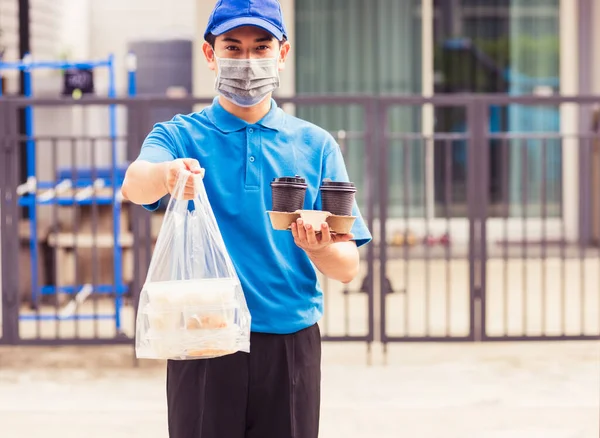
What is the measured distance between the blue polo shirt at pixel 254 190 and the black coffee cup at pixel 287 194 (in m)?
0.13

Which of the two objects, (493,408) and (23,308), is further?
(23,308)

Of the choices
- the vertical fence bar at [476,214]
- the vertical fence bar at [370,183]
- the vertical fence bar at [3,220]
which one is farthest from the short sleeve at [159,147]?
the vertical fence bar at [476,214]

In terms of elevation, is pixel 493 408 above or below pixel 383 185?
below

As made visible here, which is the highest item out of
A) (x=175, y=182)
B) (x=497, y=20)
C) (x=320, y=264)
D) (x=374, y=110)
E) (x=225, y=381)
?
(x=497, y=20)

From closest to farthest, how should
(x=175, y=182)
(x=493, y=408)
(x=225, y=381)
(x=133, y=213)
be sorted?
1. (x=175, y=182)
2. (x=225, y=381)
3. (x=493, y=408)
4. (x=133, y=213)

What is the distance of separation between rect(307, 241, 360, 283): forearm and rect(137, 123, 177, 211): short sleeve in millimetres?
375

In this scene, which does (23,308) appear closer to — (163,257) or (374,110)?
(374,110)

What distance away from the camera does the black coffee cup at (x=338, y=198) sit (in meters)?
2.21

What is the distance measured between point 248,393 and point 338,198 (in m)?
0.50

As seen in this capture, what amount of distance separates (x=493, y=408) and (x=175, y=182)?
3.49 meters

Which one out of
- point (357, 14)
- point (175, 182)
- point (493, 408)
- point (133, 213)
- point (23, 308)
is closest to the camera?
point (175, 182)

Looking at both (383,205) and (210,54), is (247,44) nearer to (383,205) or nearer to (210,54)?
(210,54)

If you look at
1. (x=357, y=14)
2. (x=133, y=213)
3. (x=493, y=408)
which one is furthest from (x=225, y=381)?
(x=357, y=14)

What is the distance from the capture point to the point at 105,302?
8.45m
